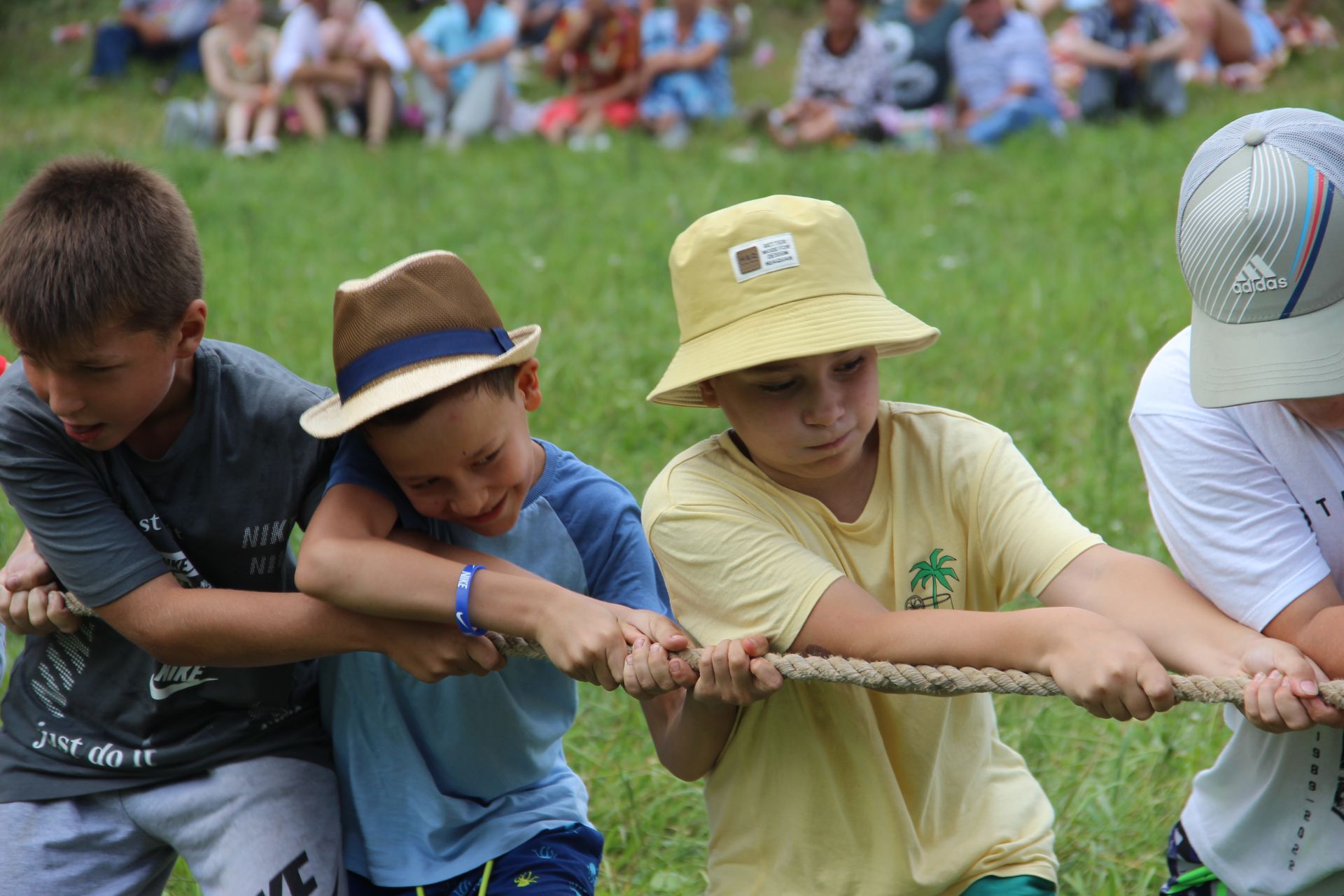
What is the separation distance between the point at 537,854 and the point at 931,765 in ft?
2.35

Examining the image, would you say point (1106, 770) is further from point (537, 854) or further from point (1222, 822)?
point (537, 854)

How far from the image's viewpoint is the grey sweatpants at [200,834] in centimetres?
253

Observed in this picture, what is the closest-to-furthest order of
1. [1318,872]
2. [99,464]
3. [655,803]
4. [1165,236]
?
[1318,872] < [99,464] < [655,803] < [1165,236]

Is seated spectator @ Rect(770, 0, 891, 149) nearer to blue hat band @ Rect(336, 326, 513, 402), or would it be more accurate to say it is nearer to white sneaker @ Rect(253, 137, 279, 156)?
white sneaker @ Rect(253, 137, 279, 156)

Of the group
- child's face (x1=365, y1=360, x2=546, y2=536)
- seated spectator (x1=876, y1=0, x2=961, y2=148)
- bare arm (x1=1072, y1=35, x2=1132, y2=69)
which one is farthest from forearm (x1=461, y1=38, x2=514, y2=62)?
child's face (x1=365, y1=360, x2=546, y2=536)

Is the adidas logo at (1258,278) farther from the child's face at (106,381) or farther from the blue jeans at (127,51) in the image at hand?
the blue jeans at (127,51)

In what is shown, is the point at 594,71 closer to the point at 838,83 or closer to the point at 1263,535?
the point at 838,83

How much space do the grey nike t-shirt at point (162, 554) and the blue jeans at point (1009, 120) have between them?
27.1ft

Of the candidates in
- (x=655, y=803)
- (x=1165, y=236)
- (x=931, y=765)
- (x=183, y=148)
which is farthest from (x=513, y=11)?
(x=931, y=765)

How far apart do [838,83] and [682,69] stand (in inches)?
57.5

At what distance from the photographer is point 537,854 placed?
2555 mm

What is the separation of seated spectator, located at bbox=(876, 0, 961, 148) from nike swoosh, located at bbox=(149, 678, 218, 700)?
8.63 meters

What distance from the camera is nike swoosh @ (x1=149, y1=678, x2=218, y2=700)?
102 inches

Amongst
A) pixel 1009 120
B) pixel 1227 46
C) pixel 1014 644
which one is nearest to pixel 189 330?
pixel 1014 644
